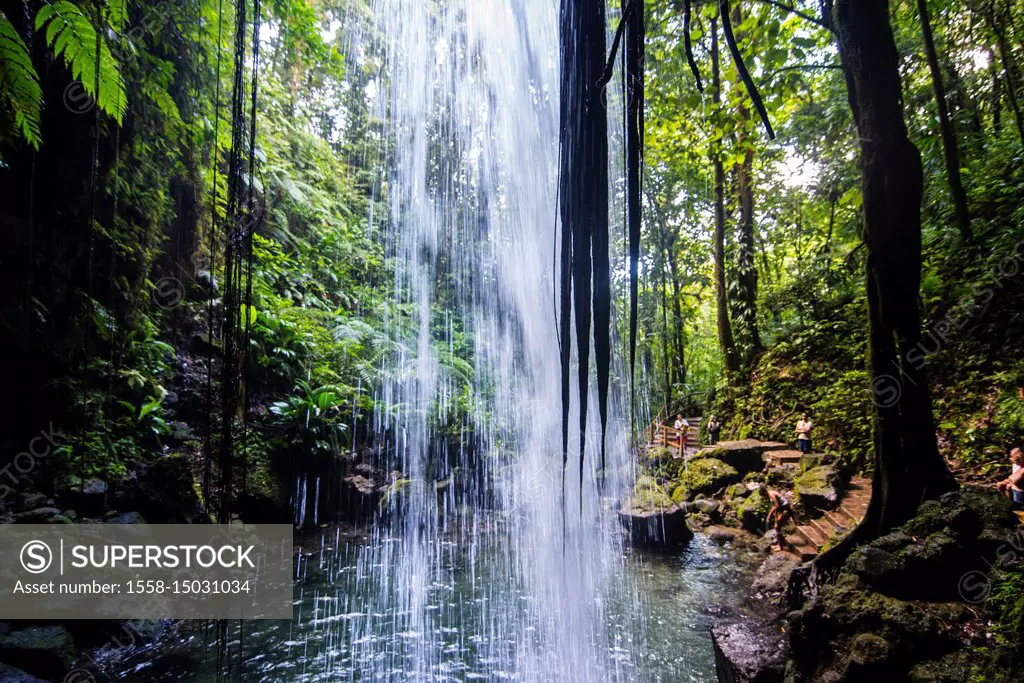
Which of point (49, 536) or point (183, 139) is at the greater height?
point (183, 139)

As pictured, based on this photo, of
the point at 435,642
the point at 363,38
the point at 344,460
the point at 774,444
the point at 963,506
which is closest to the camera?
the point at 963,506

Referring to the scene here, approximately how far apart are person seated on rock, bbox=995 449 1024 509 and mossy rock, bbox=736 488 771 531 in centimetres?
397

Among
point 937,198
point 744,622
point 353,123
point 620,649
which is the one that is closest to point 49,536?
point 620,649

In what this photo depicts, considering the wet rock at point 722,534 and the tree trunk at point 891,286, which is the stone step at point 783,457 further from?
the tree trunk at point 891,286

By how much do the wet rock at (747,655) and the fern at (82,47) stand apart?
23.7 ft

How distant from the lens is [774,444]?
1189cm

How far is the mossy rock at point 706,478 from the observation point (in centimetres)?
1148

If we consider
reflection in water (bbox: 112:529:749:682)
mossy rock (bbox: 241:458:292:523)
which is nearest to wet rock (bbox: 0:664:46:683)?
reflection in water (bbox: 112:529:749:682)

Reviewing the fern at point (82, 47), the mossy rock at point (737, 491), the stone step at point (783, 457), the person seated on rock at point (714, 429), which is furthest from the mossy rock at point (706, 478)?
the fern at point (82, 47)

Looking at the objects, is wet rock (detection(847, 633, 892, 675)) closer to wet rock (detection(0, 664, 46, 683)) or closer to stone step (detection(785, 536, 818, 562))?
stone step (detection(785, 536, 818, 562))

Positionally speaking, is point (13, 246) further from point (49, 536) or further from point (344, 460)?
point (344, 460)

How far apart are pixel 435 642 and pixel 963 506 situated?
19.5ft

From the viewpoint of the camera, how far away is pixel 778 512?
8.79 m

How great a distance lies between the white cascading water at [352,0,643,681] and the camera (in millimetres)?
6254
